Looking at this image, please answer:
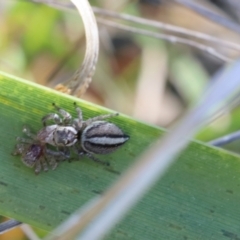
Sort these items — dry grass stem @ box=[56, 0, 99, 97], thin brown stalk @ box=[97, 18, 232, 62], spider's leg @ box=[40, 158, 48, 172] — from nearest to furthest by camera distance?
spider's leg @ box=[40, 158, 48, 172]
dry grass stem @ box=[56, 0, 99, 97]
thin brown stalk @ box=[97, 18, 232, 62]

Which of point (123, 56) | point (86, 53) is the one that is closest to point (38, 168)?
point (86, 53)

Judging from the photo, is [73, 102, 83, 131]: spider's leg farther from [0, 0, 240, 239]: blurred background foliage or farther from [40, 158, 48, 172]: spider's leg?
[0, 0, 240, 239]: blurred background foliage

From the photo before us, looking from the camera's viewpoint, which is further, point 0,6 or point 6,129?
point 0,6

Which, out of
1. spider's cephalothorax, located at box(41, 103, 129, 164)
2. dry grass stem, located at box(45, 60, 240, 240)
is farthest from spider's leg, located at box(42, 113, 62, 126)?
dry grass stem, located at box(45, 60, 240, 240)

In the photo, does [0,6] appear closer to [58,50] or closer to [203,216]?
[58,50]

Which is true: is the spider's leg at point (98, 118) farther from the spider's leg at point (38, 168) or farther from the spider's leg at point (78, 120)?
the spider's leg at point (38, 168)

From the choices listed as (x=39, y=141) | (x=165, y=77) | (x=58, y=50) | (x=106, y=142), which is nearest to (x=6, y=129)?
(x=39, y=141)
